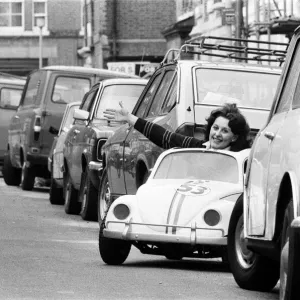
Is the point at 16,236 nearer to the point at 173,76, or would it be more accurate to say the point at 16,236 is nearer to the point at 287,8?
the point at 173,76

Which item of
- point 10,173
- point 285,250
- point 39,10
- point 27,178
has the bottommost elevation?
point 10,173

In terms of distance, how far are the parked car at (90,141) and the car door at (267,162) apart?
753 cm

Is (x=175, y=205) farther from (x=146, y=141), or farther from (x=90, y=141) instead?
(x=90, y=141)

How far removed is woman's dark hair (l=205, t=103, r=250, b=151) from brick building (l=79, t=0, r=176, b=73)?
47153 mm

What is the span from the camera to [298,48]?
330 inches

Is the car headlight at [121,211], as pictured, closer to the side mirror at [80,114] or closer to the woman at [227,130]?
the woman at [227,130]

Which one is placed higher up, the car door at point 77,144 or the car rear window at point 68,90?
the car rear window at point 68,90

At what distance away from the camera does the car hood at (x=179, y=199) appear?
395 inches

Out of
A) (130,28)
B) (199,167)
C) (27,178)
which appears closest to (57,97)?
(27,178)

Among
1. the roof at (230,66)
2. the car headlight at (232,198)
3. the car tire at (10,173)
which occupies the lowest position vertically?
the car tire at (10,173)

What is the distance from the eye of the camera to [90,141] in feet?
55.2

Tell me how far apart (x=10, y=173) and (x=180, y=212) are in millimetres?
16341

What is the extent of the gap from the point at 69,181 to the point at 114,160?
3.70 m

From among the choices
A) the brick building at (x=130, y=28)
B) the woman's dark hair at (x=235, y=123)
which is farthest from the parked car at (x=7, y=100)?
the brick building at (x=130, y=28)
